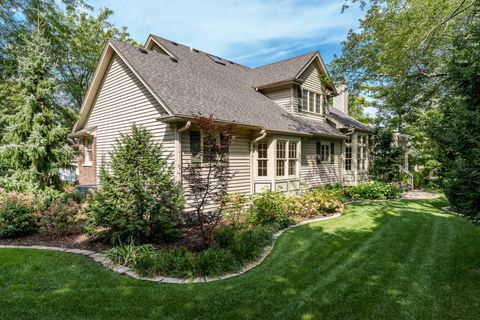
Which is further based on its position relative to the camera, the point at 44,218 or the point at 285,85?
the point at 285,85

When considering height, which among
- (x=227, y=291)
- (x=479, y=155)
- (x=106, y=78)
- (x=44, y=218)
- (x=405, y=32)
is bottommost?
(x=227, y=291)

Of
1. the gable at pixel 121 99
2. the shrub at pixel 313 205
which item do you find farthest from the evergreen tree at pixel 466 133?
the gable at pixel 121 99

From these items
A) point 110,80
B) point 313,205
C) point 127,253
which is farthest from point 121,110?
point 313,205

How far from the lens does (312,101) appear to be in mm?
15906

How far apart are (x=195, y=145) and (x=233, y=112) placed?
2.38 m

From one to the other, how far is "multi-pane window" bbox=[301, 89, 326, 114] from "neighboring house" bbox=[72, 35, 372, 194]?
0.19ft

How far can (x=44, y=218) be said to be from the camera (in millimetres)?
7328

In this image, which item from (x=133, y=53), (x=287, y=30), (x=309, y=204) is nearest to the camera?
(x=309, y=204)

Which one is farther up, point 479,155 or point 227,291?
point 479,155

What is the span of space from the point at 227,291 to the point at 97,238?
435 centimetres

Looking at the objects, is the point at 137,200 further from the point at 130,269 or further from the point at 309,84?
the point at 309,84

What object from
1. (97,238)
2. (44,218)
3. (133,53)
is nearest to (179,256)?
(97,238)

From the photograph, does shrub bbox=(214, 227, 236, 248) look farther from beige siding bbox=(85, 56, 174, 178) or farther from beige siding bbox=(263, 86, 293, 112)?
beige siding bbox=(263, 86, 293, 112)

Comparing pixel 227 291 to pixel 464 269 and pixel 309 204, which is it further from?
pixel 309 204
